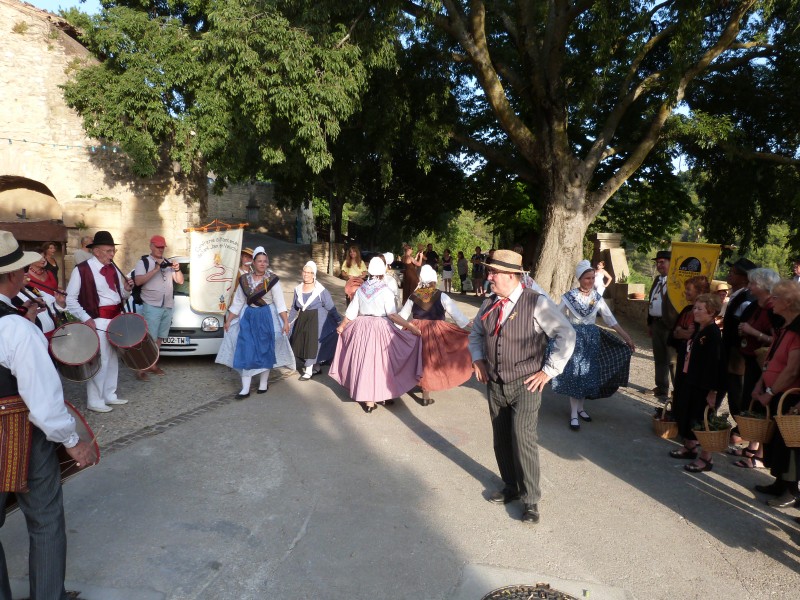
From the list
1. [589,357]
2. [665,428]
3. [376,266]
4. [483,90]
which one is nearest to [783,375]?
[665,428]

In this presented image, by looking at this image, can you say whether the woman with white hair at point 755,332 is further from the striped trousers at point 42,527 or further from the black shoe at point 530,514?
the striped trousers at point 42,527

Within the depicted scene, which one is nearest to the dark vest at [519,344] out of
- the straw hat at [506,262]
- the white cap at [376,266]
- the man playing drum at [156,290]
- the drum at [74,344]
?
the straw hat at [506,262]

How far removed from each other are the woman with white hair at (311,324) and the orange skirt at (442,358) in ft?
6.14

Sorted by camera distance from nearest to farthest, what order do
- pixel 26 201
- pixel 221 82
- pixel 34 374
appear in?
pixel 34 374, pixel 221 82, pixel 26 201

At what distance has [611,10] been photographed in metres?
11.8

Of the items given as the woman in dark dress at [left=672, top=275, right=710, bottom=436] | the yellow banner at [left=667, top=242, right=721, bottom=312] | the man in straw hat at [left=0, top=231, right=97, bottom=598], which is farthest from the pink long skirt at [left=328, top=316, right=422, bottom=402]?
the yellow banner at [left=667, top=242, right=721, bottom=312]

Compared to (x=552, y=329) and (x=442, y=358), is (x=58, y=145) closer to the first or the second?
(x=442, y=358)

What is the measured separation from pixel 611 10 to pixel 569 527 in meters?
11.3

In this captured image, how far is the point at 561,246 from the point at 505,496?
9673 mm

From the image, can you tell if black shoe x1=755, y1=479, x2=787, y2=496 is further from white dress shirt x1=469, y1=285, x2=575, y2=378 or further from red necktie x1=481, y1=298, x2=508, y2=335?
red necktie x1=481, y1=298, x2=508, y2=335

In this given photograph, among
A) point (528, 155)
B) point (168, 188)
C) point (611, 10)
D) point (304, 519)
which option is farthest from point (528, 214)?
point (304, 519)

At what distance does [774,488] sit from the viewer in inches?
190

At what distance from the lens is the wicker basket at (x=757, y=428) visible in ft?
13.5

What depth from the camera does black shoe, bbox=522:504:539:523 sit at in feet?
13.9
